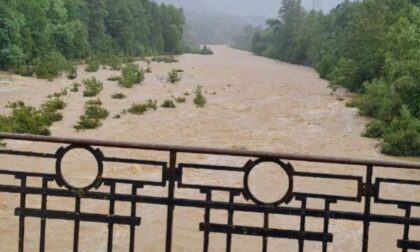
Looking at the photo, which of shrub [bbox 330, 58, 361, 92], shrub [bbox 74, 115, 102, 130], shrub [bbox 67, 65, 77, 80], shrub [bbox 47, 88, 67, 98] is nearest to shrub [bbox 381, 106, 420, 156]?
shrub [bbox 74, 115, 102, 130]

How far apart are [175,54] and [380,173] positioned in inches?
2357

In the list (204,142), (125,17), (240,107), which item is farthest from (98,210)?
(125,17)

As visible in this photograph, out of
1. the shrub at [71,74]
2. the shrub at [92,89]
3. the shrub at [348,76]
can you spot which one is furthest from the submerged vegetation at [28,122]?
the shrub at [348,76]

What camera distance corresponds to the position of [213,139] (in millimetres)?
16984

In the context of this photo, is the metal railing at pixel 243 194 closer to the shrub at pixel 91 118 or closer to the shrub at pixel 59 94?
the shrub at pixel 91 118

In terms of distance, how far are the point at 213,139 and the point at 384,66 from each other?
9464 millimetres

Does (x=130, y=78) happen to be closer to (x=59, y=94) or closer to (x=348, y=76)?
(x=59, y=94)

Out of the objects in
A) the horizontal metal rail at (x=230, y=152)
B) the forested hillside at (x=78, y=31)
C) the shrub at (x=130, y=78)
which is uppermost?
the forested hillside at (x=78, y=31)

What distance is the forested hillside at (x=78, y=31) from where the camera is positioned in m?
34.4

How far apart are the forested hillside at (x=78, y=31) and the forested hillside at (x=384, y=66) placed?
16.7 metres

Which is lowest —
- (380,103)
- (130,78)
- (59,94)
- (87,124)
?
(87,124)

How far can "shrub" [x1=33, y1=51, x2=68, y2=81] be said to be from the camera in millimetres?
32219

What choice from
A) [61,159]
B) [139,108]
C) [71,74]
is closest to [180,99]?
[139,108]

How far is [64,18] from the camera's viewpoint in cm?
4472
